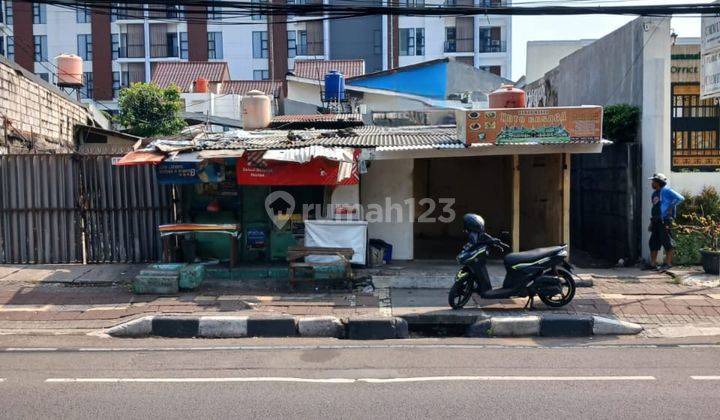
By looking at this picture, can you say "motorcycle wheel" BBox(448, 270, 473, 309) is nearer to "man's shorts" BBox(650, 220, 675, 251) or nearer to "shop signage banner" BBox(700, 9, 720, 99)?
"man's shorts" BBox(650, 220, 675, 251)

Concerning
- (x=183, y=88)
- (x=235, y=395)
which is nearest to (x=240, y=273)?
(x=235, y=395)

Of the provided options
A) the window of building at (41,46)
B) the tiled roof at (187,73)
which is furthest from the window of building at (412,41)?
the window of building at (41,46)

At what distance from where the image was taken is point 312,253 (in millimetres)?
10250

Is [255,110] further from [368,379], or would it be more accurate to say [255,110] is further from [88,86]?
[88,86]

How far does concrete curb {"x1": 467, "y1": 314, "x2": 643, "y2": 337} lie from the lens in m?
7.90

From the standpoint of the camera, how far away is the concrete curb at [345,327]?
791cm

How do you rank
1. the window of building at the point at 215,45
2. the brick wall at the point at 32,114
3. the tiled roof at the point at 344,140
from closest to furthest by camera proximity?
1. the tiled roof at the point at 344,140
2. the brick wall at the point at 32,114
3. the window of building at the point at 215,45

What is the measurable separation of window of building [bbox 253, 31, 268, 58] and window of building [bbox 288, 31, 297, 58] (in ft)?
7.01

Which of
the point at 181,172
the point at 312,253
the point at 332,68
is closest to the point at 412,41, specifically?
the point at 332,68

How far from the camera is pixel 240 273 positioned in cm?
1080

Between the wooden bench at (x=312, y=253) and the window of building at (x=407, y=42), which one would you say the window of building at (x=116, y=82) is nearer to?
the window of building at (x=407, y=42)

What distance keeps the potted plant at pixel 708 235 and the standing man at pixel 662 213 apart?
0.51m

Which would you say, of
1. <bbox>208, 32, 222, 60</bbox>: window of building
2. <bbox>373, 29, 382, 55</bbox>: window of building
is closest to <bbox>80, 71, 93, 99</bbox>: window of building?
<bbox>208, 32, 222, 60</bbox>: window of building

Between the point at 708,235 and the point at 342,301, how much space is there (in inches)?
262
